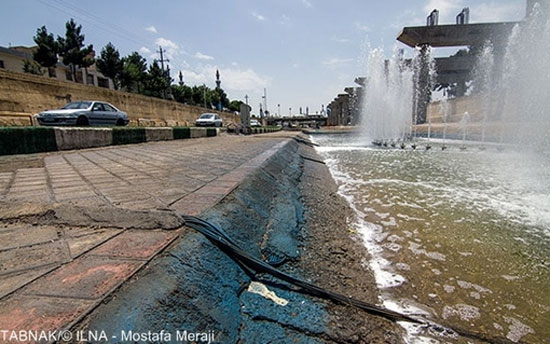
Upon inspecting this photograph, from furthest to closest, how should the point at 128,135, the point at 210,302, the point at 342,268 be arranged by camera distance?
the point at 128,135 → the point at 342,268 → the point at 210,302

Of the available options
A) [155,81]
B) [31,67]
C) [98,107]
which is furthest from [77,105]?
[155,81]

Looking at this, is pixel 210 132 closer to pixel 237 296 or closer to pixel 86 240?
pixel 86 240

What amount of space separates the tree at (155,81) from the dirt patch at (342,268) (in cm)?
4550

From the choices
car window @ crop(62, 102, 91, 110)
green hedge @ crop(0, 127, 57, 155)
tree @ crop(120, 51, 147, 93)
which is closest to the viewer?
green hedge @ crop(0, 127, 57, 155)

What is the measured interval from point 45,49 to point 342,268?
4177cm

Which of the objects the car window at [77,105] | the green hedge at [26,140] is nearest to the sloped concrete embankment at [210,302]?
the green hedge at [26,140]

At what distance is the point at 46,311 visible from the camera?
1018 millimetres

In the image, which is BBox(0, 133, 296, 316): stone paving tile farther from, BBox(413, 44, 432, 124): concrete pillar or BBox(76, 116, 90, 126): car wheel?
BBox(413, 44, 432, 124): concrete pillar

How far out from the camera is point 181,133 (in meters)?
13.2

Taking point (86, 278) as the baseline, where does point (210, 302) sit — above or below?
below

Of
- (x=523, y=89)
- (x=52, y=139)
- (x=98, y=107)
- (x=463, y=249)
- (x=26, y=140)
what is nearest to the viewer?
(x=463, y=249)

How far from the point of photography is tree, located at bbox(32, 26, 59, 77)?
101 feet

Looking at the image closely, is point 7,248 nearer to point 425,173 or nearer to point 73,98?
point 425,173

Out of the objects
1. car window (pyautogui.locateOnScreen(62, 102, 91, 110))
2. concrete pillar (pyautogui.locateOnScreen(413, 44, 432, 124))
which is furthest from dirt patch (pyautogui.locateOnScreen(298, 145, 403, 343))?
concrete pillar (pyautogui.locateOnScreen(413, 44, 432, 124))
